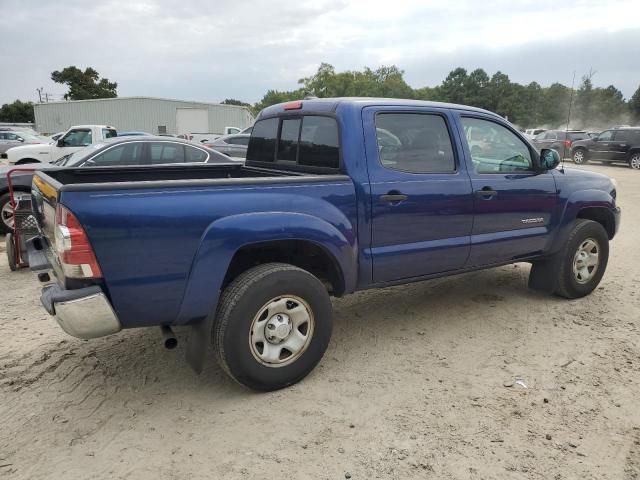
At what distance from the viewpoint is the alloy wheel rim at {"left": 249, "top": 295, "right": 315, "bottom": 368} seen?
3.19 meters

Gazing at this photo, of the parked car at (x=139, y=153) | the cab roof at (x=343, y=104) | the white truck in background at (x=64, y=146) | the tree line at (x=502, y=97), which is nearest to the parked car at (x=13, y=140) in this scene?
the white truck in background at (x=64, y=146)

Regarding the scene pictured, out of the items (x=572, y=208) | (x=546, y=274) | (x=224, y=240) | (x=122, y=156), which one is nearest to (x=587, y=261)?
(x=546, y=274)

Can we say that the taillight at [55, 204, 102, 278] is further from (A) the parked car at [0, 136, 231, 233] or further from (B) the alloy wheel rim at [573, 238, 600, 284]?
(A) the parked car at [0, 136, 231, 233]

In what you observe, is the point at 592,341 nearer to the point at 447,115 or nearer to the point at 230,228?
the point at 447,115

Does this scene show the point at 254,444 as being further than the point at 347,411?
No

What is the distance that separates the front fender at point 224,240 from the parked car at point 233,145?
11.4 m

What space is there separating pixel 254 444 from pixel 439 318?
7.76 ft

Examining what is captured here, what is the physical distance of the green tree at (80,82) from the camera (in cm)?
6138

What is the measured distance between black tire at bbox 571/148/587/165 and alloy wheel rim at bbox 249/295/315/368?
942 inches

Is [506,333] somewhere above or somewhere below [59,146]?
below

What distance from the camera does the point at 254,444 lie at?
281 centimetres

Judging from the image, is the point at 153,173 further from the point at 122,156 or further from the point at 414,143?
the point at 122,156

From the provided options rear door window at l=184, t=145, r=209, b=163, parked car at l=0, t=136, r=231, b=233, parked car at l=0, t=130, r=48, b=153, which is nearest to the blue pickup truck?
parked car at l=0, t=136, r=231, b=233

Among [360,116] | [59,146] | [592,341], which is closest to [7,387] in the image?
[360,116]
